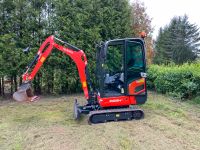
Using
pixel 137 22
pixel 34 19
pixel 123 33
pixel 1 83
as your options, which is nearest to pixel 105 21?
pixel 123 33

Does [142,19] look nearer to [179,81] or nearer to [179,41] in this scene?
[179,81]

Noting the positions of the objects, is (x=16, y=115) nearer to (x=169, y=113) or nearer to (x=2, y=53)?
(x=2, y=53)

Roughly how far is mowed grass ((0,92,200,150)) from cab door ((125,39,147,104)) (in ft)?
2.60

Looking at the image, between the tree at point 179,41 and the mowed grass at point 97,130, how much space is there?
2671 cm

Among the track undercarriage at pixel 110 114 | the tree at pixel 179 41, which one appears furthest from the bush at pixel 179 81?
the tree at pixel 179 41

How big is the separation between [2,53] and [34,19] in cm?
166

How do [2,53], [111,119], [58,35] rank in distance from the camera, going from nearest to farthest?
1. [111,119]
2. [2,53]
3. [58,35]

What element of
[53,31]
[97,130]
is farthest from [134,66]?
[53,31]

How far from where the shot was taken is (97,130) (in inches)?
230

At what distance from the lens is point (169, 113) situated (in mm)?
7312

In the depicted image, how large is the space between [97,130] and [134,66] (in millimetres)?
1833

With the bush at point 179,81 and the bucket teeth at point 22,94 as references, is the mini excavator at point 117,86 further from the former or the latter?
the bush at point 179,81

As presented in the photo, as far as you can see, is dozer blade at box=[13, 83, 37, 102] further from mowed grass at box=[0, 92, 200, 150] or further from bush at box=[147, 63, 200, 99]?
bush at box=[147, 63, 200, 99]

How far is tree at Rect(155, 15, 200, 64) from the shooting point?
1389 inches
